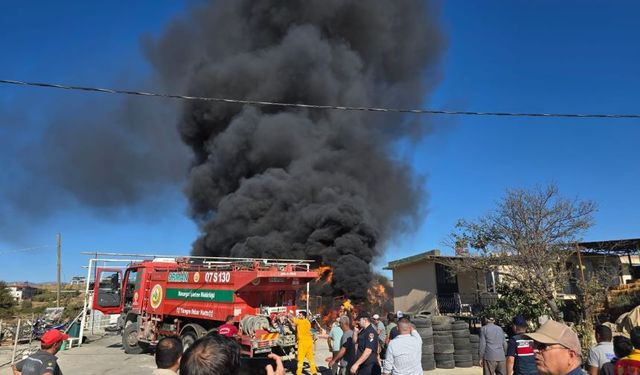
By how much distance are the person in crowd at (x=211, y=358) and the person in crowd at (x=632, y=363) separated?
2790 millimetres

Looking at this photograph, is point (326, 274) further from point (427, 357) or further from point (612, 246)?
point (612, 246)

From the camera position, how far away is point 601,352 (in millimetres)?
3979

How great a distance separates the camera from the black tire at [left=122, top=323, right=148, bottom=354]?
38.8ft

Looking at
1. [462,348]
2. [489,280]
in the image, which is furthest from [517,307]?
[462,348]

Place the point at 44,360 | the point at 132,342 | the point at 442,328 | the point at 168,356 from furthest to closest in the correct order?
the point at 132,342
the point at 442,328
the point at 44,360
the point at 168,356

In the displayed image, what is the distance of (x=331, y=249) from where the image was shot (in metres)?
19.7

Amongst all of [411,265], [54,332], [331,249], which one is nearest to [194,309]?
[54,332]

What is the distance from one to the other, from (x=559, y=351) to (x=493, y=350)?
16.3 ft

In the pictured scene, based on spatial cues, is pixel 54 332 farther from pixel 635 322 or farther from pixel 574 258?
pixel 574 258

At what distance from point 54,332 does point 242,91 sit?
25.5m

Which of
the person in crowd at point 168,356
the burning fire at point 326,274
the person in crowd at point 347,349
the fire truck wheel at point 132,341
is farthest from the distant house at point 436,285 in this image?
the person in crowd at point 168,356

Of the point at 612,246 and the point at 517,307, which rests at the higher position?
the point at 612,246

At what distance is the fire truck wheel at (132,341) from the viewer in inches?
466

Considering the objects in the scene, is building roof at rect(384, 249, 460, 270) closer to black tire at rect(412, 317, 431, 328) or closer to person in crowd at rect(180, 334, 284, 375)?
black tire at rect(412, 317, 431, 328)
